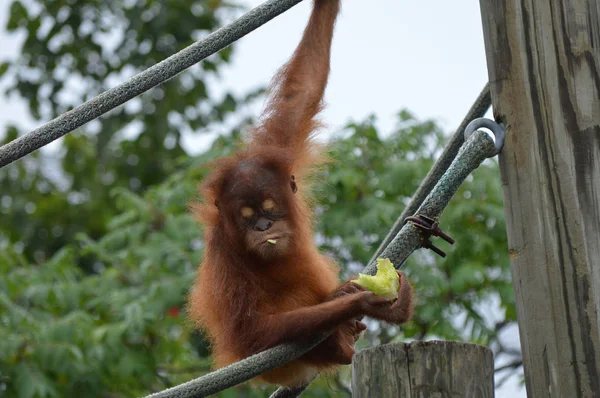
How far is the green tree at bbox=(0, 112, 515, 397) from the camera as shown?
301 inches

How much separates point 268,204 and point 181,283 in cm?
314

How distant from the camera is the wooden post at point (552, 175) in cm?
305

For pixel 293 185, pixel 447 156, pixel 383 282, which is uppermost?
pixel 293 185

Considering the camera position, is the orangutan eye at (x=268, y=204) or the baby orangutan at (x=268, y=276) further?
the orangutan eye at (x=268, y=204)

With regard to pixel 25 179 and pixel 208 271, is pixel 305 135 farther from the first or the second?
pixel 25 179

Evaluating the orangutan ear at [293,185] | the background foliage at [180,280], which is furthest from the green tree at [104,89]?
the orangutan ear at [293,185]

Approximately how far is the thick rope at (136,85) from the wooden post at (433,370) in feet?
4.75

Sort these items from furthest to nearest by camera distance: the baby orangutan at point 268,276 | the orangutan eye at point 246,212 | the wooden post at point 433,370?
the orangutan eye at point 246,212
the baby orangutan at point 268,276
the wooden post at point 433,370

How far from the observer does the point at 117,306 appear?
26.7 feet

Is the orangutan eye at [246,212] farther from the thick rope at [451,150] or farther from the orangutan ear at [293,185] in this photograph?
the thick rope at [451,150]

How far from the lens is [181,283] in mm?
7883

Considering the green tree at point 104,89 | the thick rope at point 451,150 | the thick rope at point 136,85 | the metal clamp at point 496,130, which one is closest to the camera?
the metal clamp at point 496,130

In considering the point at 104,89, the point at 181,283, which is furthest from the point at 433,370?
the point at 104,89

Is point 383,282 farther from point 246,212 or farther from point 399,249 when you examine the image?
point 246,212
